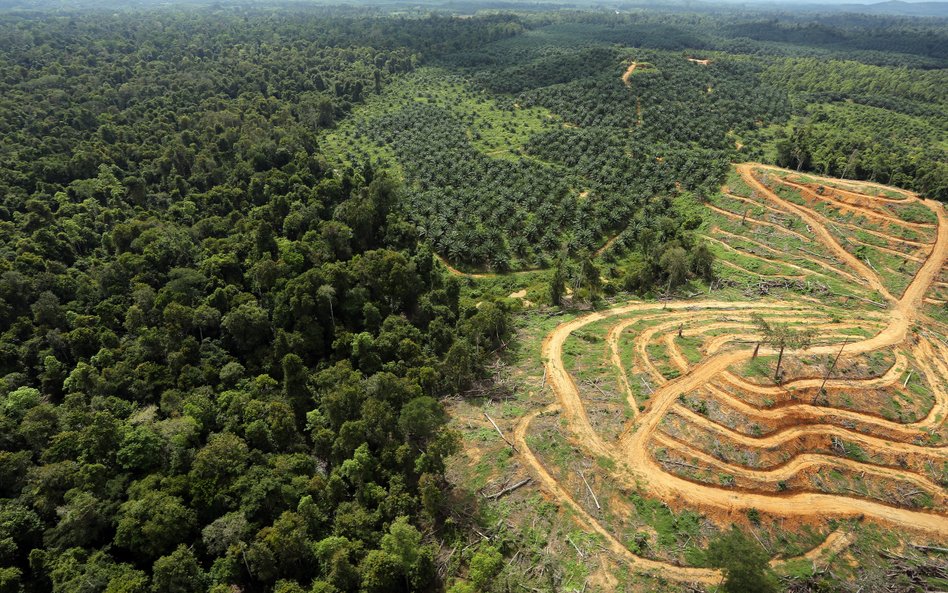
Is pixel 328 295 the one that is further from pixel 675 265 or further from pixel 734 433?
pixel 675 265

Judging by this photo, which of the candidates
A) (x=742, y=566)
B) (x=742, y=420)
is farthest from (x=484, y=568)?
(x=742, y=420)

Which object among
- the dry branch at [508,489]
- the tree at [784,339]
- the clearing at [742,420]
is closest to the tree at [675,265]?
the clearing at [742,420]

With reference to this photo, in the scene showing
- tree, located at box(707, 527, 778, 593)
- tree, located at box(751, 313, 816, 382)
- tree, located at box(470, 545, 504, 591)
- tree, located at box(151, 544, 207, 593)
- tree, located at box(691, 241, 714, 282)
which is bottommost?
tree, located at box(151, 544, 207, 593)

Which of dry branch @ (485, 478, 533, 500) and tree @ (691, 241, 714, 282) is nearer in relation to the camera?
dry branch @ (485, 478, 533, 500)

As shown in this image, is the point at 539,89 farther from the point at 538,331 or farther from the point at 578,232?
the point at 538,331

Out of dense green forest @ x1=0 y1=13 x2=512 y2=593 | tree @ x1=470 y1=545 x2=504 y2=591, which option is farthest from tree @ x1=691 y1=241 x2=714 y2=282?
tree @ x1=470 y1=545 x2=504 y2=591

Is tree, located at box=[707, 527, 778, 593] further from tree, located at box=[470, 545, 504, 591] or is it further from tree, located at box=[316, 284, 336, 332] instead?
tree, located at box=[316, 284, 336, 332]
